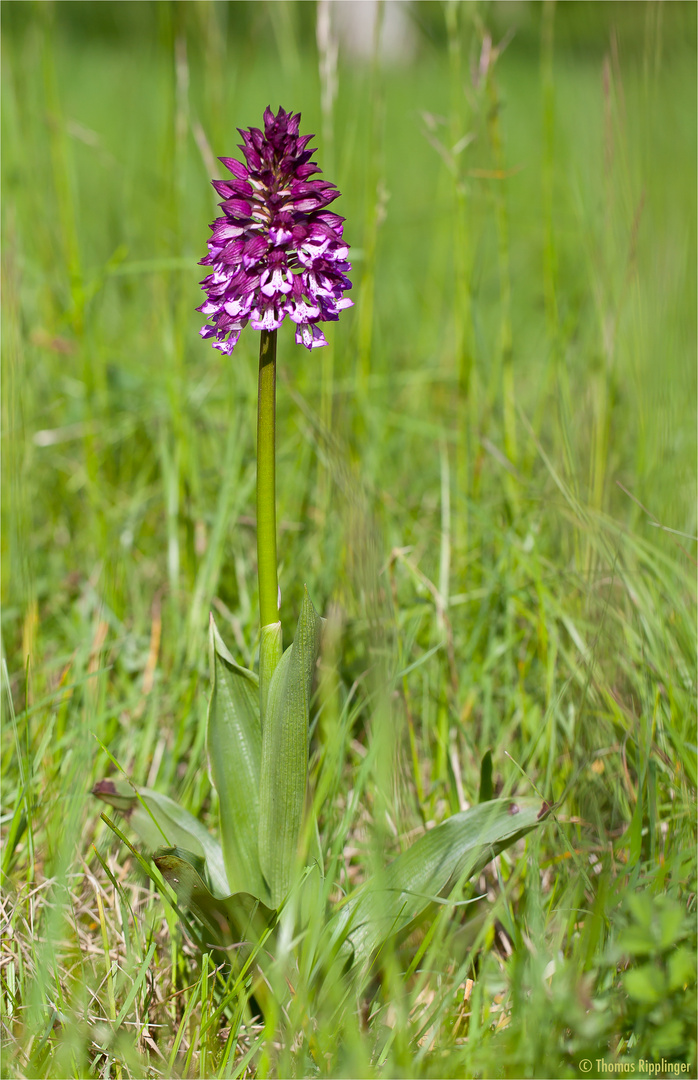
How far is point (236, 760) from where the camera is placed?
1.39 metres

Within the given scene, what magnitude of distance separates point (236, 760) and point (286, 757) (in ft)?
0.58

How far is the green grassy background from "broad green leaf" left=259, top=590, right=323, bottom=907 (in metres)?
0.09

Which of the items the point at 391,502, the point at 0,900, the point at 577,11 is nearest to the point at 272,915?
the point at 0,900

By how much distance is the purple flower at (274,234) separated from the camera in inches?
45.2

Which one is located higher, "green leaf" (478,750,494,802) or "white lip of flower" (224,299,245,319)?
"white lip of flower" (224,299,245,319)

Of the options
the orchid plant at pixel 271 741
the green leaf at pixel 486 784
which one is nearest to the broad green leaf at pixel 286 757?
the orchid plant at pixel 271 741

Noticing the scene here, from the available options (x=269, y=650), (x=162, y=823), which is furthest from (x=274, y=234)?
(x=162, y=823)

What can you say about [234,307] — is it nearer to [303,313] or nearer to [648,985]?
[303,313]

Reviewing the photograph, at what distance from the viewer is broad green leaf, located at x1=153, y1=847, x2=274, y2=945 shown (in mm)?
1178

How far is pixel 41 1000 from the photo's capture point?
112 cm

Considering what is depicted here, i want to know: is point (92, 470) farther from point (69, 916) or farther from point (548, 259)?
point (548, 259)

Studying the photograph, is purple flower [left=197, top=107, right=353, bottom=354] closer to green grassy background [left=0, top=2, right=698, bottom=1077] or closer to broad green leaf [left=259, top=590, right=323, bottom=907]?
green grassy background [left=0, top=2, right=698, bottom=1077]

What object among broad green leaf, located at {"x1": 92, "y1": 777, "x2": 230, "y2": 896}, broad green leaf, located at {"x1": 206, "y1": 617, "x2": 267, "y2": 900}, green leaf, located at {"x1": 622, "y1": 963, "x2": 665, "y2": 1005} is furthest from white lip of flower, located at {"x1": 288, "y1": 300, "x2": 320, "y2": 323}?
green leaf, located at {"x1": 622, "y1": 963, "x2": 665, "y2": 1005}

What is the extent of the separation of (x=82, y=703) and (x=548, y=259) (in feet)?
5.86
